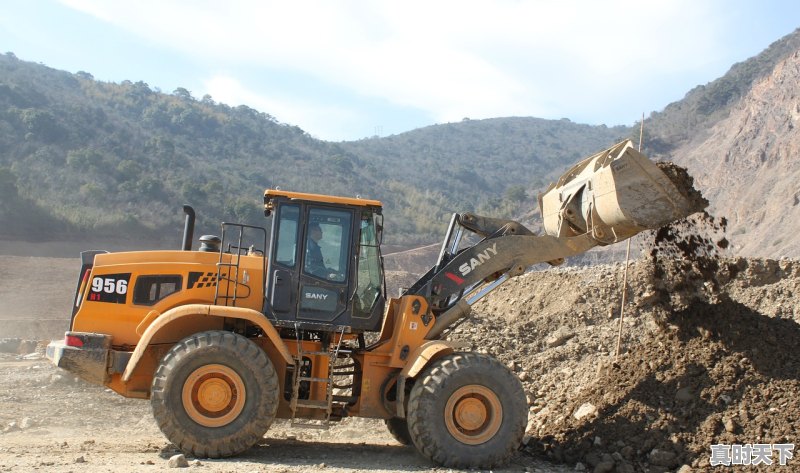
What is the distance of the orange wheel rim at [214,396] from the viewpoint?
749 centimetres

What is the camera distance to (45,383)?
12180mm

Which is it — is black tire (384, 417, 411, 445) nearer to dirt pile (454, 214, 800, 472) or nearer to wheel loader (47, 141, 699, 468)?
wheel loader (47, 141, 699, 468)

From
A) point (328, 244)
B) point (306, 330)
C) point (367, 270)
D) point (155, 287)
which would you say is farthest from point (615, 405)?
point (155, 287)

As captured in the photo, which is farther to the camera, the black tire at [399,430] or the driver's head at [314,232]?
the black tire at [399,430]

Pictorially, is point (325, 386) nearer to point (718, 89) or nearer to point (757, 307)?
point (757, 307)

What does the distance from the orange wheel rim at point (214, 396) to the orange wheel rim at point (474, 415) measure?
2.03 meters

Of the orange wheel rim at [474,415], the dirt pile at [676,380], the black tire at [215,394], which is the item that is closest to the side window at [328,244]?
the black tire at [215,394]

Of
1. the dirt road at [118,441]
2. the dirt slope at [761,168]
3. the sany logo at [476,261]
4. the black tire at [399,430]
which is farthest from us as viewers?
the dirt slope at [761,168]

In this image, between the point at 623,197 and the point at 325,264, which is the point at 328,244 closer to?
the point at 325,264

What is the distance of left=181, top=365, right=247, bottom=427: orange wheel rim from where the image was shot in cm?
749

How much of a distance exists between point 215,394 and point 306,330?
112 cm

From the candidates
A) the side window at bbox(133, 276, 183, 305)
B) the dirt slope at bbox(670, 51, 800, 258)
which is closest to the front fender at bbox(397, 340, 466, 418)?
the side window at bbox(133, 276, 183, 305)

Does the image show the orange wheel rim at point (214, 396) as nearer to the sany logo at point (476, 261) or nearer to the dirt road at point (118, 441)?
the dirt road at point (118, 441)

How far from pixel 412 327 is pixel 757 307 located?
7.28 metres
